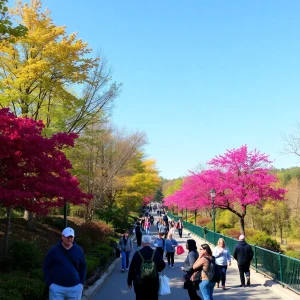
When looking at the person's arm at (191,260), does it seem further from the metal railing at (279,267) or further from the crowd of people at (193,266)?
the metal railing at (279,267)

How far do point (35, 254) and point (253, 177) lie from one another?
18125 mm

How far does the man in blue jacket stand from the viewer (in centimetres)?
470

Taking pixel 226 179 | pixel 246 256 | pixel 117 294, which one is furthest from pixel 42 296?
pixel 226 179

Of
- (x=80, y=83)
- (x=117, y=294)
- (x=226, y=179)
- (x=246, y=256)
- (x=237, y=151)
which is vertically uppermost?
(x=80, y=83)

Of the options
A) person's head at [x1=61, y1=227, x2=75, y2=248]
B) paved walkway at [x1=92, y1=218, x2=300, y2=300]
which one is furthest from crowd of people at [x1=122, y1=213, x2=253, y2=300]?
person's head at [x1=61, y1=227, x2=75, y2=248]

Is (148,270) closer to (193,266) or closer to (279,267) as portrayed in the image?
(193,266)

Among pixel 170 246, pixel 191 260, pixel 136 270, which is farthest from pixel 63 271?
pixel 170 246

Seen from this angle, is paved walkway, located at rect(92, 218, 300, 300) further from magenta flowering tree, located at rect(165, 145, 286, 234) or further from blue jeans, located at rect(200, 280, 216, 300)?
magenta flowering tree, located at rect(165, 145, 286, 234)

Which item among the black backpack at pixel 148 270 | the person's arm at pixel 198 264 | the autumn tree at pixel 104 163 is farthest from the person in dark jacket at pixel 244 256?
the autumn tree at pixel 104 163

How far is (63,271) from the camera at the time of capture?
4691mm

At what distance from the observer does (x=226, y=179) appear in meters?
25.5

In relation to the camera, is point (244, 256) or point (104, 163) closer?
point (244, 256)

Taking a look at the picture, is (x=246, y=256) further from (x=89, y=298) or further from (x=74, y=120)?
(x=74, y=120)

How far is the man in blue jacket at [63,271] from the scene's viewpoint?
4699 mm
